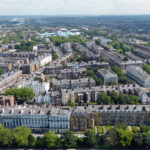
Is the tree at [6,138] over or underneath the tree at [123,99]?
underneath

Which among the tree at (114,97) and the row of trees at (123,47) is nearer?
the tree at (114,97)

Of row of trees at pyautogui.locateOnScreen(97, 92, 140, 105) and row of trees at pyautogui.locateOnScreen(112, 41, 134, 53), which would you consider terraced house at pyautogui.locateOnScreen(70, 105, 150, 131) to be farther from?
row of trees at pyautogui.locateOnScreen(112, 41, 134, 53)

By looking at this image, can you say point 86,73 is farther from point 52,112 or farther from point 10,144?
point 10,144

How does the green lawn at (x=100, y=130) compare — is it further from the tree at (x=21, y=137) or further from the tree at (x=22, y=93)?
the tree at (x=22, y=93)

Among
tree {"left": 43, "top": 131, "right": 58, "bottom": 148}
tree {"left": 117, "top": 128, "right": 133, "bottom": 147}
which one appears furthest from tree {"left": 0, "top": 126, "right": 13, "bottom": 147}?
tree {"left": 117, "top": 128, "right": 133, "bottom": 147}

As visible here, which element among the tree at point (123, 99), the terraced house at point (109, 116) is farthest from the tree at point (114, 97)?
the terraced house at point (109, 116)

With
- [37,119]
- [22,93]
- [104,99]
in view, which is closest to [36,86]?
[22,93]
